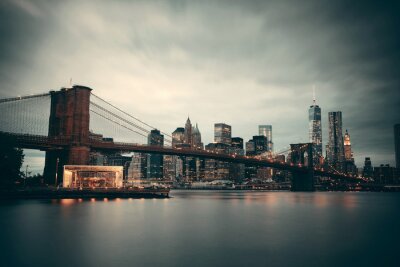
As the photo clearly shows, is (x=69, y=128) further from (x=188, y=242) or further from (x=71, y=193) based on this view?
(x=188, y=242)

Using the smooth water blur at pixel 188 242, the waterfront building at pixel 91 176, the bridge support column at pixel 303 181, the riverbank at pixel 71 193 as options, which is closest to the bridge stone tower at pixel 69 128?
the waterfront building at pixel 91 176

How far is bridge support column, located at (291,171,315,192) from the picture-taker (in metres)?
132

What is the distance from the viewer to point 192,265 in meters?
17.3

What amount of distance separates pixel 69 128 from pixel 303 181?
9538cm

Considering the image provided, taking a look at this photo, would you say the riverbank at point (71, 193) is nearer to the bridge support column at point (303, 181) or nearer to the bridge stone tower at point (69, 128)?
the bridge stone tower at point (69, 128)

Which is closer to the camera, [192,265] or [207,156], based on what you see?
[192,265]

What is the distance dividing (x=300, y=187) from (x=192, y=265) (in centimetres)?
12645

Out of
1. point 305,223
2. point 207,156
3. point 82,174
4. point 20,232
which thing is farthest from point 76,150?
point 305,223

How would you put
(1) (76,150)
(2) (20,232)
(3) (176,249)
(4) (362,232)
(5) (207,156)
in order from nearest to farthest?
(3) (176,249)
(2) (20,232)
(4) (362,232)
(1) (76,150)
(5) (207,156)

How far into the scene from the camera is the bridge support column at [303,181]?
132 metres

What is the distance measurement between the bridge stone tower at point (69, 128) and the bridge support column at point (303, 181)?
293ft

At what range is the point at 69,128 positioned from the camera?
2835 inches

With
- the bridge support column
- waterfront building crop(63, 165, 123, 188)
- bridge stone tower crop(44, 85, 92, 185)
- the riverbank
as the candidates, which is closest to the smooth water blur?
the riverbank

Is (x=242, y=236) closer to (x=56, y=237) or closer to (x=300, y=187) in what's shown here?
(x=56, y=237)
